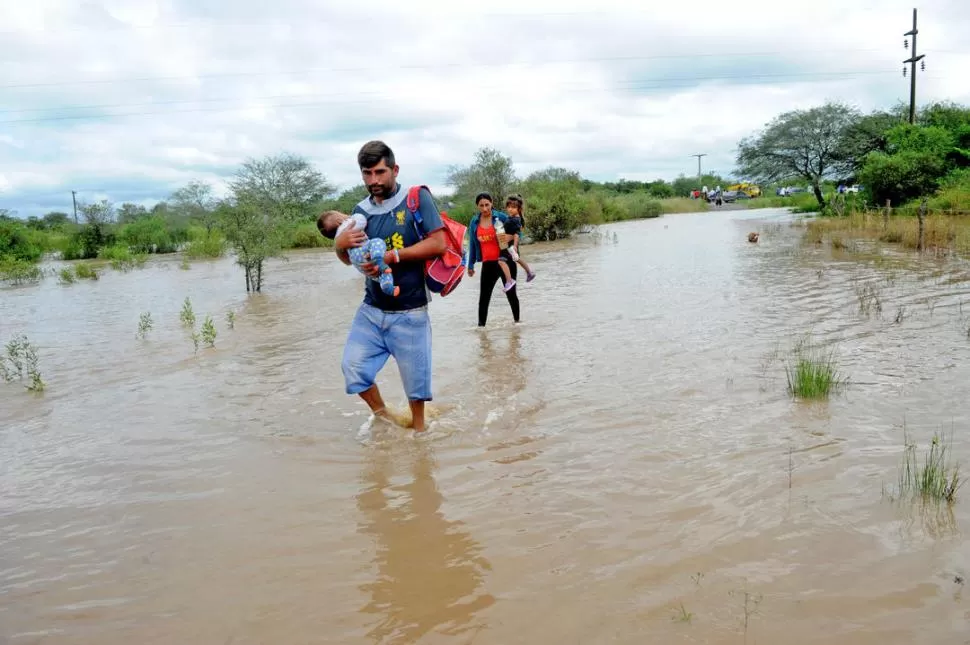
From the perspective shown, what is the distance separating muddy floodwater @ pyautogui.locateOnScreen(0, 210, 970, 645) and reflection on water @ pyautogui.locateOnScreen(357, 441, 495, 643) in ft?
0.05

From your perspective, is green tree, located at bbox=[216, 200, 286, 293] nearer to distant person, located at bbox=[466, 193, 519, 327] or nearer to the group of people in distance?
distant person, located at bbox=[466, 193, 519, 327]

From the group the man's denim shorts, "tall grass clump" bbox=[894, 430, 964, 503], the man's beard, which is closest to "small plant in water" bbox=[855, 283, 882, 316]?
"tall grass clump" bbox=[894, 430, 964, 503]

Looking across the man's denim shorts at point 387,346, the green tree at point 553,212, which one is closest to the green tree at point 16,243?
the green tree at point 553,212

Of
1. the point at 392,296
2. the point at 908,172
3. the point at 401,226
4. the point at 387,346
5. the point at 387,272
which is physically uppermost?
the point at 908,172

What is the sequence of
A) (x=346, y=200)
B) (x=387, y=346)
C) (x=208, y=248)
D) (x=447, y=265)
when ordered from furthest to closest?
(x=346, y=200), (x=208, y=248), (x=387, y=346), (x=447, y=265)

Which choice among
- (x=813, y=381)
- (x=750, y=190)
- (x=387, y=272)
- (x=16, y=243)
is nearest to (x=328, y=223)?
(x=387, y=272)

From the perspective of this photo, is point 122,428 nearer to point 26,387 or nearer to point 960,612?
point 26,387

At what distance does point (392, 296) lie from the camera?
4.32 m

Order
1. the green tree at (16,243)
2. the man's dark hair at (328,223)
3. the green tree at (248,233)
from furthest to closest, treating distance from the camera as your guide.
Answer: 1. the green tree at (16,243)
2. the green tree at (248,233)
3. the man's dark hair at (328,223)

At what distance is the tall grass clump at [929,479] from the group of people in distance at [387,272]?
275 cm

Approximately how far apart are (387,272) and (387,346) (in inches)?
24.1

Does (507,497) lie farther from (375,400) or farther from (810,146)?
(810,146)

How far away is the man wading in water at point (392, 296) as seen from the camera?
4047 mm

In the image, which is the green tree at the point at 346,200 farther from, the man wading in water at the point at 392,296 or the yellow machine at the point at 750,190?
the yellow machine at the point at 750,190
